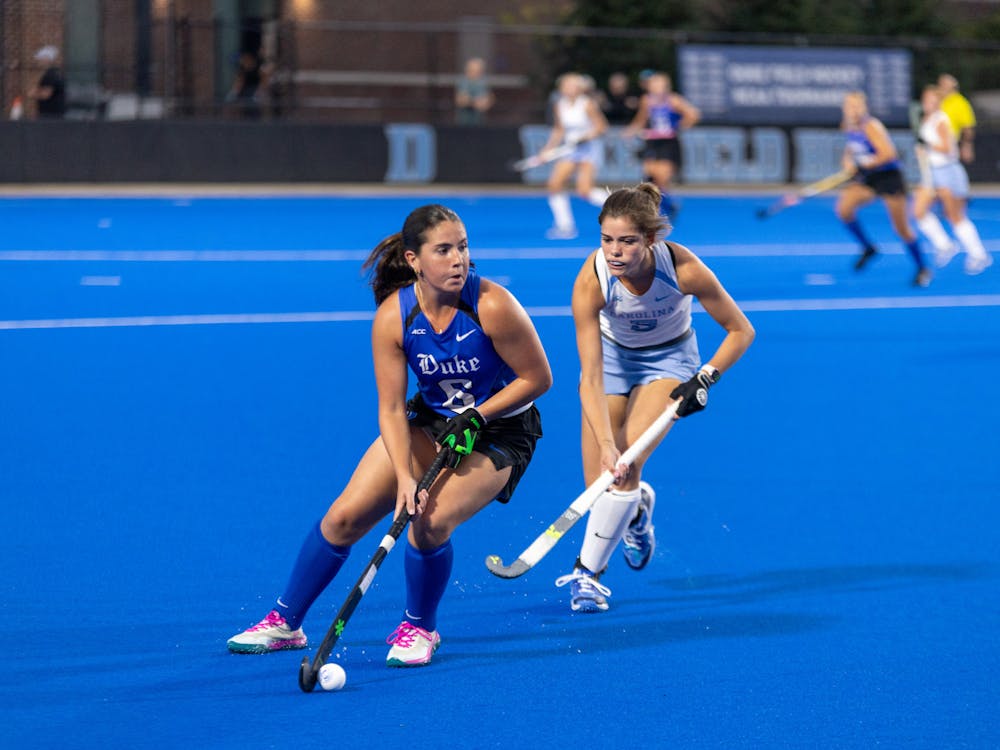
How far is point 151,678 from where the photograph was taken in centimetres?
499

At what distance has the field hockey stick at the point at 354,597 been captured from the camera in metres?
4.81

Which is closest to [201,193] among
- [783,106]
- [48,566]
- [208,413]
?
[783,106]

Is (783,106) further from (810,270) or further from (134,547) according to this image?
(134,547)

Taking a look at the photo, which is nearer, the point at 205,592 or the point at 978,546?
the point at 205,592

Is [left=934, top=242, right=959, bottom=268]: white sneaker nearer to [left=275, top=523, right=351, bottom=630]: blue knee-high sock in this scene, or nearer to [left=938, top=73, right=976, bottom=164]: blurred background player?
[left=938, top=73, right=976, bottom=164]: blurred background player

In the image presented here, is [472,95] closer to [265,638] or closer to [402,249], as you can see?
[402,249]

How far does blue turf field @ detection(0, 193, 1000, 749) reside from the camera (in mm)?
4730

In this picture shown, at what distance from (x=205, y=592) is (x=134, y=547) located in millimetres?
751

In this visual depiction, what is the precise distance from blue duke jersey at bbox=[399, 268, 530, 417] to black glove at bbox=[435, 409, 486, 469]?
0.18 m

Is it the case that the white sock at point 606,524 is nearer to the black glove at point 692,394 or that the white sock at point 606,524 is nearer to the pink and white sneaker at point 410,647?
the black glove at point 692,394

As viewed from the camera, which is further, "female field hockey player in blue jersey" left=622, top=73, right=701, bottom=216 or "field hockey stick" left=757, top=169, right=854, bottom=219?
"female field hockey player in blue jersey" left=622, top=73, right=701, bottom=216

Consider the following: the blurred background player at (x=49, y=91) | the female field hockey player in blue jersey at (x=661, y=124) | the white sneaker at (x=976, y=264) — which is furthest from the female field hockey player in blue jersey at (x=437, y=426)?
the blurred background player at (x=49, y=91)

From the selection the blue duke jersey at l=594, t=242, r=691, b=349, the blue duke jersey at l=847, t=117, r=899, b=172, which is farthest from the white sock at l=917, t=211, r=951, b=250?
the blue duke jersey at l=594, t=242, r=691, b=349

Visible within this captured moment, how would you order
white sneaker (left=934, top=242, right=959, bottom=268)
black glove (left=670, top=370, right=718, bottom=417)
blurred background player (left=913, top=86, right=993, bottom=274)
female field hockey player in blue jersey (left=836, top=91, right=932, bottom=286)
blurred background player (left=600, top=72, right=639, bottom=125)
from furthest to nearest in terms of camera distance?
blurred background player (left=600, top=72, right=639, bottom=125), white sneaker (left=934, top=242, right=959, bottom=268), blurred background player (left=913, top=86, right=993, bottom=274), female field hockey player in blue jersey (left=836, top=91, right=932, bottom=286), black glove (left=670, top=370, right=718, bottom=417)
